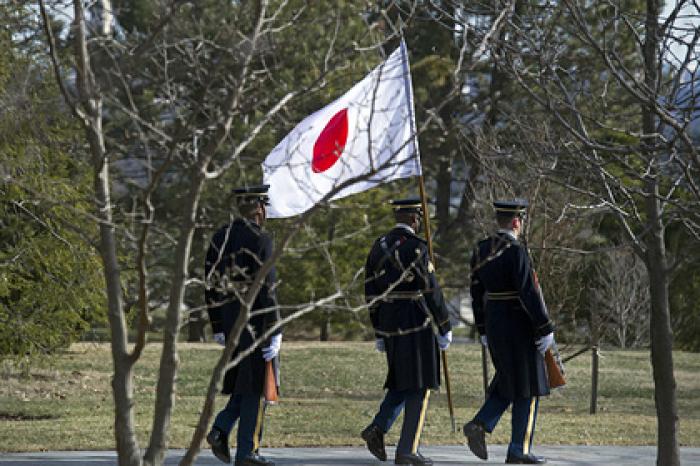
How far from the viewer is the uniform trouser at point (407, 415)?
992 cm

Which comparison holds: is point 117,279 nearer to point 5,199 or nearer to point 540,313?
point 540,313

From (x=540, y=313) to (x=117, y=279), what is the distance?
5.23 metres

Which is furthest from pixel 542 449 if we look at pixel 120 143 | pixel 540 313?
pixel 120 143

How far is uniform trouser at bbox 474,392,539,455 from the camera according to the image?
10172 millimetres

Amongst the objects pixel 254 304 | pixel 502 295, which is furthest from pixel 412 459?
pixel 254 304

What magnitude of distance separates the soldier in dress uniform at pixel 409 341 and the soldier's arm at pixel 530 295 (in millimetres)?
600

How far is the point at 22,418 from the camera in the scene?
47.1 ft

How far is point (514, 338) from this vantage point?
10336mm

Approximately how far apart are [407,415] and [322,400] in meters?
6.87

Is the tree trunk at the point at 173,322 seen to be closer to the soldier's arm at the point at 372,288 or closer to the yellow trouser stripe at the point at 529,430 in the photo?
the soldier's arm at the point at 372,288

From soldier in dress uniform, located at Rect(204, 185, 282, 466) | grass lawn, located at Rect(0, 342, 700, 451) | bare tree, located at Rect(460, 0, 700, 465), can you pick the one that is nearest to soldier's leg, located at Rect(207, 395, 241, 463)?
soldier in dress uniform, located at Rect(204, 185, 282, 466)

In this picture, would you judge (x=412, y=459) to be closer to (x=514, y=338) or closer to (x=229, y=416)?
(x=514, y=338)

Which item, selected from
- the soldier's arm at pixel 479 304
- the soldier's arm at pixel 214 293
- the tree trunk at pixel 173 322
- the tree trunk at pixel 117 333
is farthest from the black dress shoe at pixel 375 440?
the tree trunk at pixel 173 322

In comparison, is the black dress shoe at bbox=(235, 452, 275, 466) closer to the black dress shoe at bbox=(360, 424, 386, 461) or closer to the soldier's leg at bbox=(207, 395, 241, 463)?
the soldier's leg at bbox=(207, 395, 241, 463)
